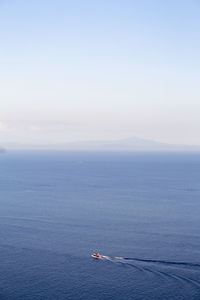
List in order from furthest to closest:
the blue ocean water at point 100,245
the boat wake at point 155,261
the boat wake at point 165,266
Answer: the boat wake at point 155,261 < the boat wake at point 165,266 < the blue ocean water at point 100,245

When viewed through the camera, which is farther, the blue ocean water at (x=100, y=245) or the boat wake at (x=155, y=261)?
the boat wake at (x=155, y=261)

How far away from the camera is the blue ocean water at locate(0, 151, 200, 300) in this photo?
54.2 metres

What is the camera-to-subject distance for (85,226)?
8625 cm

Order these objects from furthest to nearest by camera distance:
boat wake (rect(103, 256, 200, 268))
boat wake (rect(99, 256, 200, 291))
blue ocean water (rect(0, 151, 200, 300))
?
boat wake (rect(103, 256, 200, 268)) → boat wake (rect(99, 256, 200, 291)) → blue ocean water (rect(0, 151, 200, 300))

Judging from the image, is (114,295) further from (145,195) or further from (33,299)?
(145,195)

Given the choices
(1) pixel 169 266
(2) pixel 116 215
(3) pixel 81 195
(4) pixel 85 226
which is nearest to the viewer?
(1) pixel 169 266

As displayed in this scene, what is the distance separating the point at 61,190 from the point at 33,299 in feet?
296

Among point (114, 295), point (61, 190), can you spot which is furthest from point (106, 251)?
point (61, 190)

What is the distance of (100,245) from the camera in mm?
72812

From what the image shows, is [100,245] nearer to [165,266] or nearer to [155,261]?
[155,261]

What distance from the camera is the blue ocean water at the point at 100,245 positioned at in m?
54.2

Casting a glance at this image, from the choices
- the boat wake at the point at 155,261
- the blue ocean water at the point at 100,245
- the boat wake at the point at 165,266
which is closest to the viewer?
the blue ocean water at the point at 100,245

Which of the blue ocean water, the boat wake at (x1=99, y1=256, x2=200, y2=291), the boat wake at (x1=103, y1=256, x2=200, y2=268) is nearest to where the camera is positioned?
the blue ocean water

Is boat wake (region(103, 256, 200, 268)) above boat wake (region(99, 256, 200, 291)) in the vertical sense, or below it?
above
